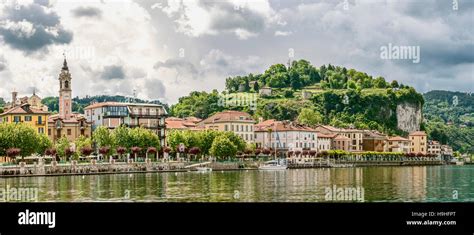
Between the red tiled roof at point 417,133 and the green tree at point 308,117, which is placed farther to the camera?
the red tiled roof at point 417,133

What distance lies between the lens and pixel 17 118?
4278 centimetres

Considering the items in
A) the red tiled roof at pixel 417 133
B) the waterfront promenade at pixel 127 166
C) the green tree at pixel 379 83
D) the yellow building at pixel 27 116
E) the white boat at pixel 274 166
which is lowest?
the white boat at pixel 274 166

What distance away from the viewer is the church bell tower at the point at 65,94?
37266 millimetres

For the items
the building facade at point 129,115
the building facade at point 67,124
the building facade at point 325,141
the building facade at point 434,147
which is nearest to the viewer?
the building facade at point 67,124

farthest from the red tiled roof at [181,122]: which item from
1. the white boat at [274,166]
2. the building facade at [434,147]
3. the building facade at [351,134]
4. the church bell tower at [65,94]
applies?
the building facade at [434,147]

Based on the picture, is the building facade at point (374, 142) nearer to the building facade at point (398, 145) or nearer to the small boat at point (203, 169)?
the building facade at point (398, 145)

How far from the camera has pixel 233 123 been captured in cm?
5300

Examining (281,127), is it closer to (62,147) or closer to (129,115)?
(129,115)

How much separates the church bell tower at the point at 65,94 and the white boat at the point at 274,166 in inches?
528

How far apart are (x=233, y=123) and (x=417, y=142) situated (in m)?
31.5

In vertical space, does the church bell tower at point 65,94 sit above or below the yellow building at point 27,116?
above

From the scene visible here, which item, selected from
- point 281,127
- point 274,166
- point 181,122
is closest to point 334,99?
point 281,127
